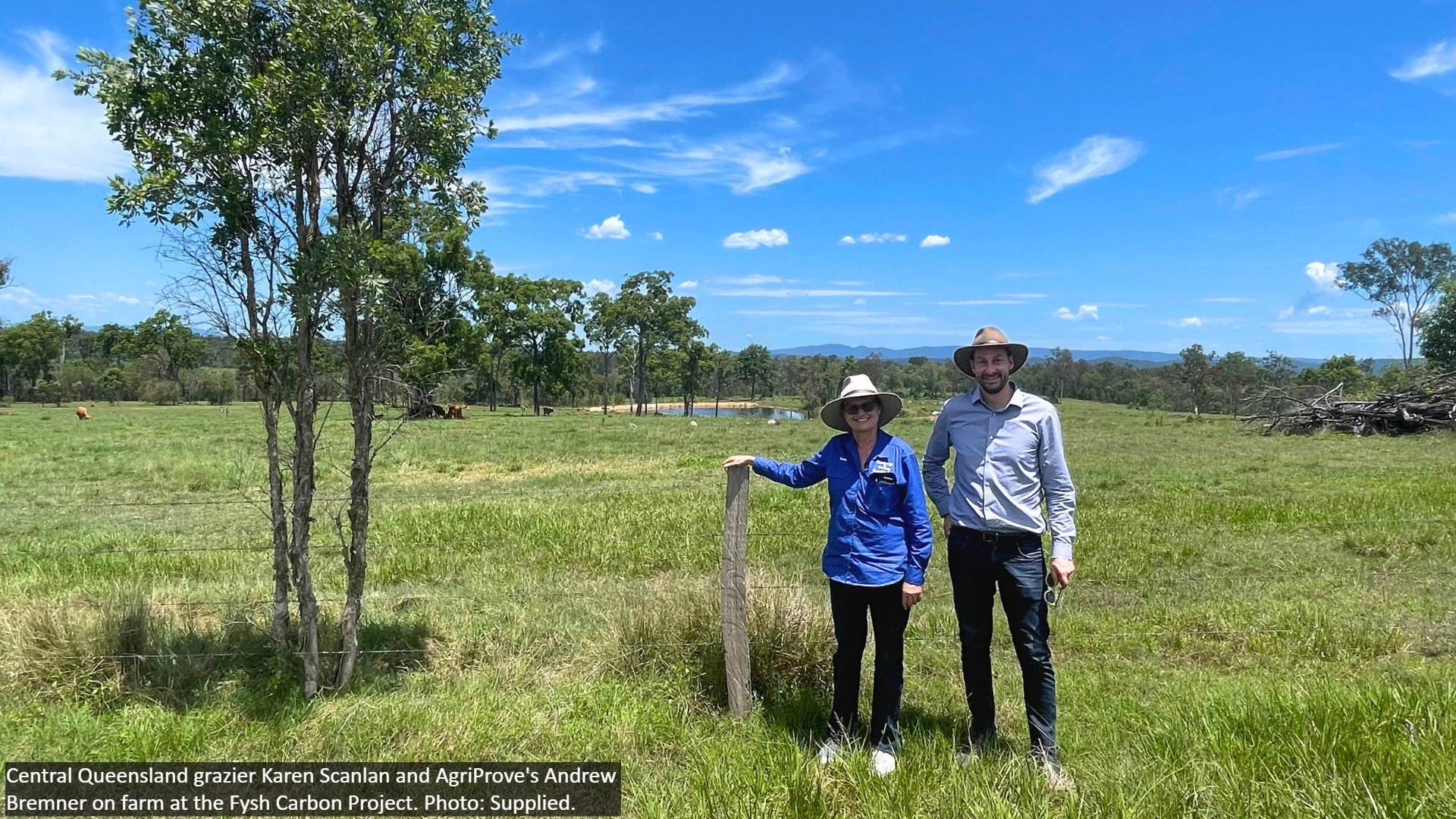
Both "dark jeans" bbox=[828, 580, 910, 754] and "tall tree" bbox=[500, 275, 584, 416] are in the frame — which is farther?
"tall tree" bbox=[500, 275, 584, 416]

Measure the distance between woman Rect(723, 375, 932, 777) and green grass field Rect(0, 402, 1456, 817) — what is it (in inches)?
10.9

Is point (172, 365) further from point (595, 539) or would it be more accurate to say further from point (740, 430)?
point (740, 430)

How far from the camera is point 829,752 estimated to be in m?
3.66

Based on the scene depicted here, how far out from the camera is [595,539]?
9.31 metres

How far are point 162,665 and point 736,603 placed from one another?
11.2ft

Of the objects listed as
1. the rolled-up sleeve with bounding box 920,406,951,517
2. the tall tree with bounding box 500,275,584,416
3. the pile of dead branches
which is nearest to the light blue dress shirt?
the rolled-up sleeve with bounding box 920,406,951,517

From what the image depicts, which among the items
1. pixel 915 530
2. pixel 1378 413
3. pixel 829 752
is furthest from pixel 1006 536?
pixel 1378 413

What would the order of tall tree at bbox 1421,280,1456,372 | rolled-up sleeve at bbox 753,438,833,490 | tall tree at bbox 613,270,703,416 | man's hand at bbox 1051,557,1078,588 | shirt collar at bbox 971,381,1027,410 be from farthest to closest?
tall tree at bbox 613,270,703,416 < tall tree at bbox 1421,280,1456,372 < rolled-up sleeve at bbox 753,438,833,490 < shirt collar at bbox 971,381,1027,410 < man's hand at bbox 1051,557,1078,588

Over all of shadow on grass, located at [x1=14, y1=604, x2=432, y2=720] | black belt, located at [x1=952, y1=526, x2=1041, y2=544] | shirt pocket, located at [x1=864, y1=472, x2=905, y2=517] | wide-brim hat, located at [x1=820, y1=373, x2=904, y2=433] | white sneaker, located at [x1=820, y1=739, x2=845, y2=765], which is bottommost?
white sneaker, located at [x1=820, y1=739, x2=845, y2=765]

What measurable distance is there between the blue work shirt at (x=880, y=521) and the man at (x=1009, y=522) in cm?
22

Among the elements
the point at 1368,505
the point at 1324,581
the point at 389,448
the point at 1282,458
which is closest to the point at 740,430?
the point at 389,448

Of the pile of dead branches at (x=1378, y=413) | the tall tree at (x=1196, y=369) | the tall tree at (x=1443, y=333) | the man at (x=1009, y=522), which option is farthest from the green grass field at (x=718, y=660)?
the tall tree at (x=1196, y=369)

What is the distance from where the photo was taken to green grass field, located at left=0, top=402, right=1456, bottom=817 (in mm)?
3328

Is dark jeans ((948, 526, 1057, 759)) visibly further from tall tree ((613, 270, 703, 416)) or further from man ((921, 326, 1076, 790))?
tall tree ((613, 270, 703, 416))
